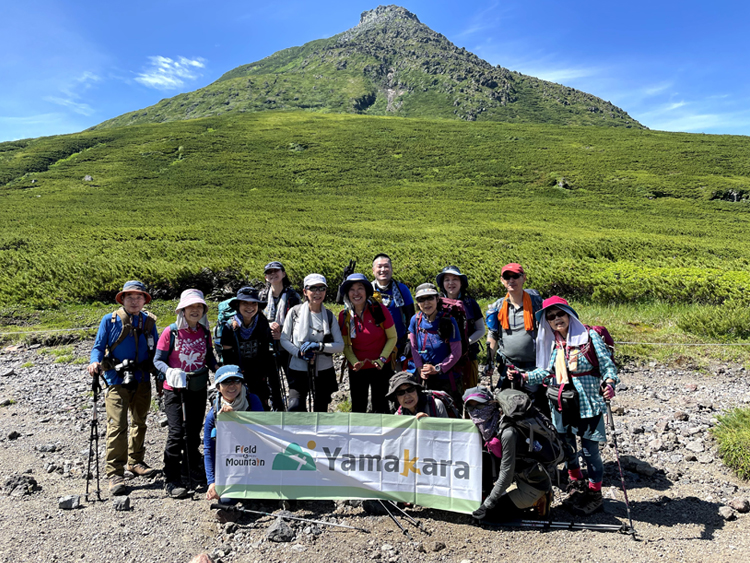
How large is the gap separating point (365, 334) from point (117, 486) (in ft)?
10.5

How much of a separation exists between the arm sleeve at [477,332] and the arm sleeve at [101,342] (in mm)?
4285

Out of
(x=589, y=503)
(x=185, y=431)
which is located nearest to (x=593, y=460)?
(x=589, y=503)

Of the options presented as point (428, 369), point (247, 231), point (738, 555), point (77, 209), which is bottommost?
point (738, 555)

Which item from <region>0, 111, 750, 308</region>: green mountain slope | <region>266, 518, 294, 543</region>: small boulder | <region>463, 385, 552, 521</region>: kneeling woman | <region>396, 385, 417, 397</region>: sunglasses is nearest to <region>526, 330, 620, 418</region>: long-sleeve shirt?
<region>463, 385, 552, 521</region>: kneeling woman

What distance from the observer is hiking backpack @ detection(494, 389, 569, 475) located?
3.94m

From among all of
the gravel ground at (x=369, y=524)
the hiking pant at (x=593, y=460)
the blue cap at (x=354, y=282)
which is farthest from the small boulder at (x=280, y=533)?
the hiking pant at (x=593, y=460)

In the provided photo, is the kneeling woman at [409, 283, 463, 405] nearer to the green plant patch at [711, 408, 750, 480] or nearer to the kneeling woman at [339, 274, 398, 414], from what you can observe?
the kneeling woman at [339, 274, 398, 414]

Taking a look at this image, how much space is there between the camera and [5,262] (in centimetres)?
1741

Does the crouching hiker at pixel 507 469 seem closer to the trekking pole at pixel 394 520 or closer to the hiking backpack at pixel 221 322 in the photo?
the trekking pole at pixel 394 520

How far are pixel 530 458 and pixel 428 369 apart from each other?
1.40 m

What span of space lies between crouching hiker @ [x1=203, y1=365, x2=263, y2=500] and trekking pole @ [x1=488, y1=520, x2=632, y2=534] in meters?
2.79

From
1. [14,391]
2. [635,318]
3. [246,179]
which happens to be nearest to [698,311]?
[635,318]

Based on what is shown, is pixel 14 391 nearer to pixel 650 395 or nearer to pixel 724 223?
pixel 650 395

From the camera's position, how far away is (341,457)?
4.54 meters
